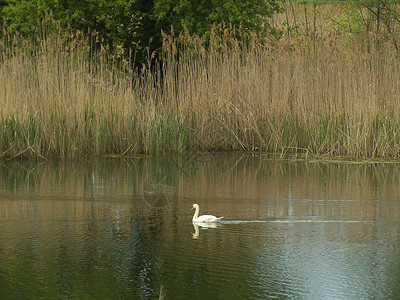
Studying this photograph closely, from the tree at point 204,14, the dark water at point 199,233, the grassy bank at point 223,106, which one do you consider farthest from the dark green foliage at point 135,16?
the dark water at point 199,233

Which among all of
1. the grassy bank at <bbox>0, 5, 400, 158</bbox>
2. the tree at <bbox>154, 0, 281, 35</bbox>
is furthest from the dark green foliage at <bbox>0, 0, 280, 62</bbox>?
the grassy bank at <bbox>0, 5, 400, 158</bbox>

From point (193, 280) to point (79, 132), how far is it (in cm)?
765

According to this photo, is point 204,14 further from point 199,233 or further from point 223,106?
point 199,233

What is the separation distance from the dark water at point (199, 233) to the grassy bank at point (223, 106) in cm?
120

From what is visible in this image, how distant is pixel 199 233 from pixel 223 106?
6894 millimetres

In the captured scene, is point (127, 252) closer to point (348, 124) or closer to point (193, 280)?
point (193, 280)

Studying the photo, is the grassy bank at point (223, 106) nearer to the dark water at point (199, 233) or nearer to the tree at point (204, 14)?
the dark water at point (199, 233)

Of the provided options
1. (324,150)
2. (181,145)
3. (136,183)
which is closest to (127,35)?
(181,145)

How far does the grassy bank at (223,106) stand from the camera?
12.0m

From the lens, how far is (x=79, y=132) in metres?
12.3

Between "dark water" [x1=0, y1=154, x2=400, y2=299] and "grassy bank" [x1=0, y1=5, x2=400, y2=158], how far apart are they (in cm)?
120

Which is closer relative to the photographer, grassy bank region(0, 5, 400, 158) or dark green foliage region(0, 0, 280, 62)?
grassy bank region(0, 5, 400, 158)

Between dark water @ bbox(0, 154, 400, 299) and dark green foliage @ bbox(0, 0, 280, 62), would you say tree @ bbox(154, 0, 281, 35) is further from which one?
dark water @ bbox(0, 154, 400, 299)

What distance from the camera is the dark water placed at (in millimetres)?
4953
